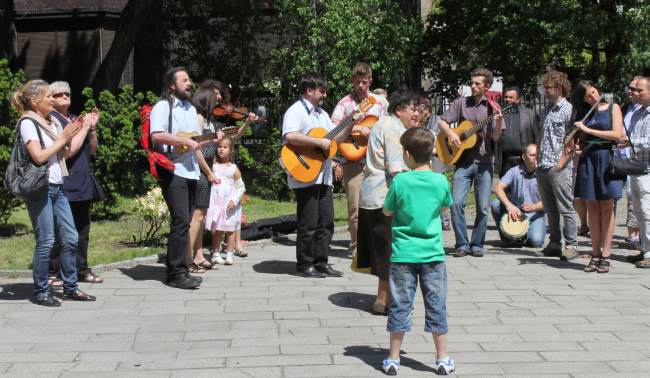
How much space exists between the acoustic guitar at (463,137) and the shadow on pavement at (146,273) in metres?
3.32

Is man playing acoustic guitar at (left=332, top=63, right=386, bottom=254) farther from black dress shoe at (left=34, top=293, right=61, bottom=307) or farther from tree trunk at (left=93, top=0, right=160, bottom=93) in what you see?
tree trunk at (left=93, top=0, right=160, bottom=93)

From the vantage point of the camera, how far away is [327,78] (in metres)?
16.2

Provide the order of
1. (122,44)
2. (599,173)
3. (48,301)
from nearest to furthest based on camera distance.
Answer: (48,301) → (599,173) → (122,44)

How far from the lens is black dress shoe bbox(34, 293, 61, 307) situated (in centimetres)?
Result: 777

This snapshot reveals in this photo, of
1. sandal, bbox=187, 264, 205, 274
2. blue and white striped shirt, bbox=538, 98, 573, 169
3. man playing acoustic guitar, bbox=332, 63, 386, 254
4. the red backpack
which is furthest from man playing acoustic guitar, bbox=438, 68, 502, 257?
the red backpack

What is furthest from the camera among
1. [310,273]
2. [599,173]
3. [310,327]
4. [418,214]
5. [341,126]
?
[599,173]

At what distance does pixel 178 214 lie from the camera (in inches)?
331

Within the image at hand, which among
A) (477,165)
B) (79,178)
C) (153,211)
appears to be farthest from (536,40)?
(79,178)

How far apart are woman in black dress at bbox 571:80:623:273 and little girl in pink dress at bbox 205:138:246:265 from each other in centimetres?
Result: 342

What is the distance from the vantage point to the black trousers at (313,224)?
8.97 meters

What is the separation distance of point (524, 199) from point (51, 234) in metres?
5.94

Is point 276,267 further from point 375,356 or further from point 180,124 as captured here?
point 375,356

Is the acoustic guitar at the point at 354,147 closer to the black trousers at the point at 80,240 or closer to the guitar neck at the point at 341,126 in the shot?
the guitar neck at the point at 341,126

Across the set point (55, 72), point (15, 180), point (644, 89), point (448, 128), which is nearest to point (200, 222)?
point (15, 180)
